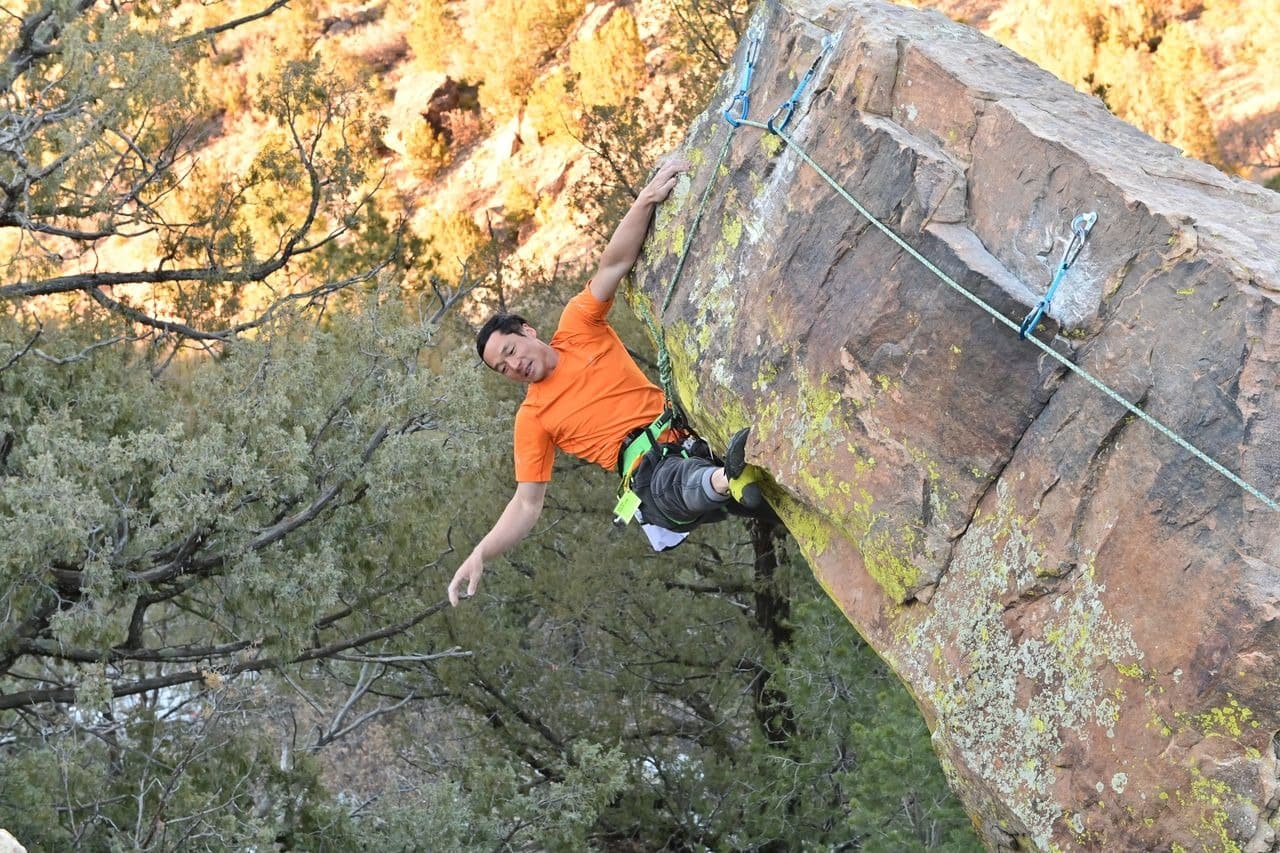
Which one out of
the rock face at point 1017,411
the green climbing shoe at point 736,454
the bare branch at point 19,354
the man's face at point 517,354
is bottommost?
the bare branch at point 19,354

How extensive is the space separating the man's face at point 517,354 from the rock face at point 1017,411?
0.73 metres

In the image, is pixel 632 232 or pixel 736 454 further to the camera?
pixel 632 232

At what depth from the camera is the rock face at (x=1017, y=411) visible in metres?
2.97

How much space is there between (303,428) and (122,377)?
1808 millimetres

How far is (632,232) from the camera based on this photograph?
15.6 ft

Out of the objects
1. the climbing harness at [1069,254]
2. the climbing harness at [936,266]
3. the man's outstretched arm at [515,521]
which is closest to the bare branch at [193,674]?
the man's outstretched arm at [515,521]

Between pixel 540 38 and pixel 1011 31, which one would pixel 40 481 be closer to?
pixel 1011 31

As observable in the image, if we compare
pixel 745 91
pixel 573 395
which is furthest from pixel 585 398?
pixel 745 91

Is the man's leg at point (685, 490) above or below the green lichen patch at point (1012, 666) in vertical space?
below

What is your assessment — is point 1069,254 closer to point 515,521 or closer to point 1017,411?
point 1017,411

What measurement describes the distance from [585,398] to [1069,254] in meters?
2.19

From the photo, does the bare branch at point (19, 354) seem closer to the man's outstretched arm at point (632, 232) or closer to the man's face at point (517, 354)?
the man's face at point (517, 354)

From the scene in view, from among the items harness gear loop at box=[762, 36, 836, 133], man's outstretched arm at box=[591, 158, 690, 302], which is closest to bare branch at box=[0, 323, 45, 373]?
man's outstretched arm at box=[591, 158, 690, 302]

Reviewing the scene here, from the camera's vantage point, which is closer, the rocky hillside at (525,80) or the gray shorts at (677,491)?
the gray shorts at (677,491)
